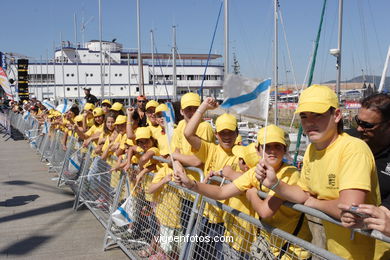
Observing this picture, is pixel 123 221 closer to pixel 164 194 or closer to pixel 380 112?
pixel 164 194

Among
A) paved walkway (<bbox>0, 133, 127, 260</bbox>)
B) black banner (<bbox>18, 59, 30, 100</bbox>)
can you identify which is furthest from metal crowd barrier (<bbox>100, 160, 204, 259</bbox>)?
black banner (<bbox>18, 59, 30, 100</bbox>)

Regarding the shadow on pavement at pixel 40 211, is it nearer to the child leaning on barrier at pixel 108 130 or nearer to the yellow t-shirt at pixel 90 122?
the child leaning on barrier at pixel 108 130

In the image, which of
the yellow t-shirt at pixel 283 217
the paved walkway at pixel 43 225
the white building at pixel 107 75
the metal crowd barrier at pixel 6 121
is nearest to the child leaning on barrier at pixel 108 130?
the paved walkway at pixel 43 225

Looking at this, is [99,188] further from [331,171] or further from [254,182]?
[331,171]

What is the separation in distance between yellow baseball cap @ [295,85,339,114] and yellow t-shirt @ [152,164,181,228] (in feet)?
6.04

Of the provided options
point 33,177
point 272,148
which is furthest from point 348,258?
point 33,177

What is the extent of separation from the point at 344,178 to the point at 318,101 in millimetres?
512

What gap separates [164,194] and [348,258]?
2165 mm

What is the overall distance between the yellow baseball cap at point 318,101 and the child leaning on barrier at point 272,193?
1.30 feet

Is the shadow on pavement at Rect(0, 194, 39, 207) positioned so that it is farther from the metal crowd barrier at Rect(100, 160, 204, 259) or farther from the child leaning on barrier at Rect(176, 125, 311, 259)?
the child leaning on barrier at Rect(176, 125, 311, 259)

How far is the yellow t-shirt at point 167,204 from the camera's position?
3918 millimetres

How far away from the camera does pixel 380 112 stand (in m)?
3.01

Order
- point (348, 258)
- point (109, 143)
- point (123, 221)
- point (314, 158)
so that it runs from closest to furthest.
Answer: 1. point (348, 258)
2. point (314, 158)
3. point (123, 221)
4. point (109, 143)

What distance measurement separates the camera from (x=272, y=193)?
2.71 metres
